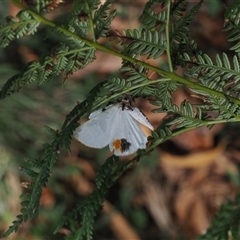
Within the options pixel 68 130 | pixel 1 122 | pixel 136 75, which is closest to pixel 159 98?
pixel 136 75

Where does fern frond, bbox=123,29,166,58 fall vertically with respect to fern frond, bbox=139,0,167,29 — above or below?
below

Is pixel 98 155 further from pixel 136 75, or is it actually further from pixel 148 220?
pixel 136 75

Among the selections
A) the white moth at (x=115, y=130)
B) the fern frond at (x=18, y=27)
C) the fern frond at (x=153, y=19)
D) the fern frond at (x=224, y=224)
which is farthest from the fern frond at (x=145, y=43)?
the fern frond at (x=224, y=224)

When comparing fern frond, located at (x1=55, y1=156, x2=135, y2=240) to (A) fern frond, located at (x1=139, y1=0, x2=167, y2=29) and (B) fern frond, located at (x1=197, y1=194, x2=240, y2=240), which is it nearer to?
(A) fern frond, located at (x1=139, y1=0, x2=167, y2=29)

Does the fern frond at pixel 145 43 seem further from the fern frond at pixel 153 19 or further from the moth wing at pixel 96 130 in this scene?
the moth wing at pixel 96 130

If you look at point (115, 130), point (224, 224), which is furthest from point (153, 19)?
point (224, 224)

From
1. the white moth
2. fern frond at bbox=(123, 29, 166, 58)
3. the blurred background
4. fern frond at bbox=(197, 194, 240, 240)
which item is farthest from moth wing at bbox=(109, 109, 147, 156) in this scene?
the blurred background

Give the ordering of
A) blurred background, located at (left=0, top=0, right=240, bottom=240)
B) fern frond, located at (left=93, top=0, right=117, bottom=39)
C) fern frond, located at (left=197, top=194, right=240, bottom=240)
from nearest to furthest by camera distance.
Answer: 1. fern frond, located at (left=93, top=0, right=117, bottom=39)
2. fern frond, located at (left=197, top=194, right=240, bottom=240)
3. blurred background, located at (left=0, top=0, right=240, bottom=240)
